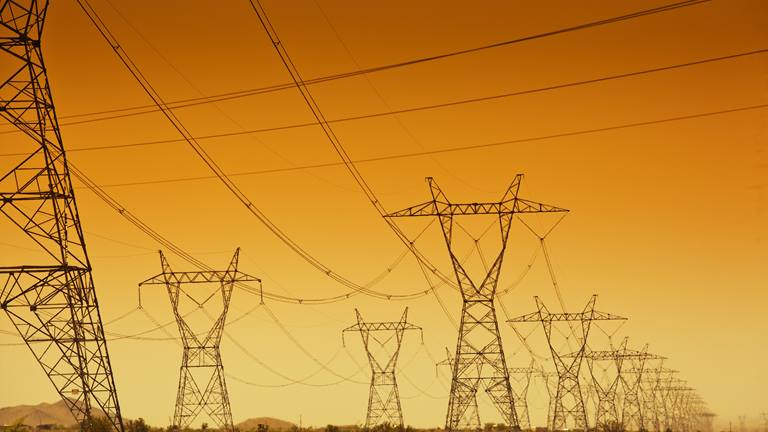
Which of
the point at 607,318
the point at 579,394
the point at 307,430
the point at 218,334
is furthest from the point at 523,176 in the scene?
the point at 307,430

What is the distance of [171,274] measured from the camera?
7425 centimetres

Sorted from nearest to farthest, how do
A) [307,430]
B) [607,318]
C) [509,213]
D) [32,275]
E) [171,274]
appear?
[32,275] → [509,213] → [171,274] → [607,318] → [307,430]

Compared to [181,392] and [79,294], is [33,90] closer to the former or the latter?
[79,294]

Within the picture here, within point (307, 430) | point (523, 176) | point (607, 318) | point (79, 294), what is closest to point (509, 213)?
point (523, 176)

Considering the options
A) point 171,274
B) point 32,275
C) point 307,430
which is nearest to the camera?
point 32,275

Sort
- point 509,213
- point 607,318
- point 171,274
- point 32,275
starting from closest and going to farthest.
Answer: point 32,275 < point 509,213 < point 171,274 < point 607,318

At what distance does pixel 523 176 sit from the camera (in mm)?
62312

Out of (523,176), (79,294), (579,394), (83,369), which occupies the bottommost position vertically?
(83,369)

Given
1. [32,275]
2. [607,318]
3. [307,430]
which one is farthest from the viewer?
[307,430]

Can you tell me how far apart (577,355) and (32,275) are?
218 ft

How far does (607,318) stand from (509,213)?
37.4 metres

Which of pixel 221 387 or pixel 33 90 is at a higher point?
pixel 33 90

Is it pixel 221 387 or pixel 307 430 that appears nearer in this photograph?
pixel 221 387

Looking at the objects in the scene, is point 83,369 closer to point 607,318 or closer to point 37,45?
point 37,45
